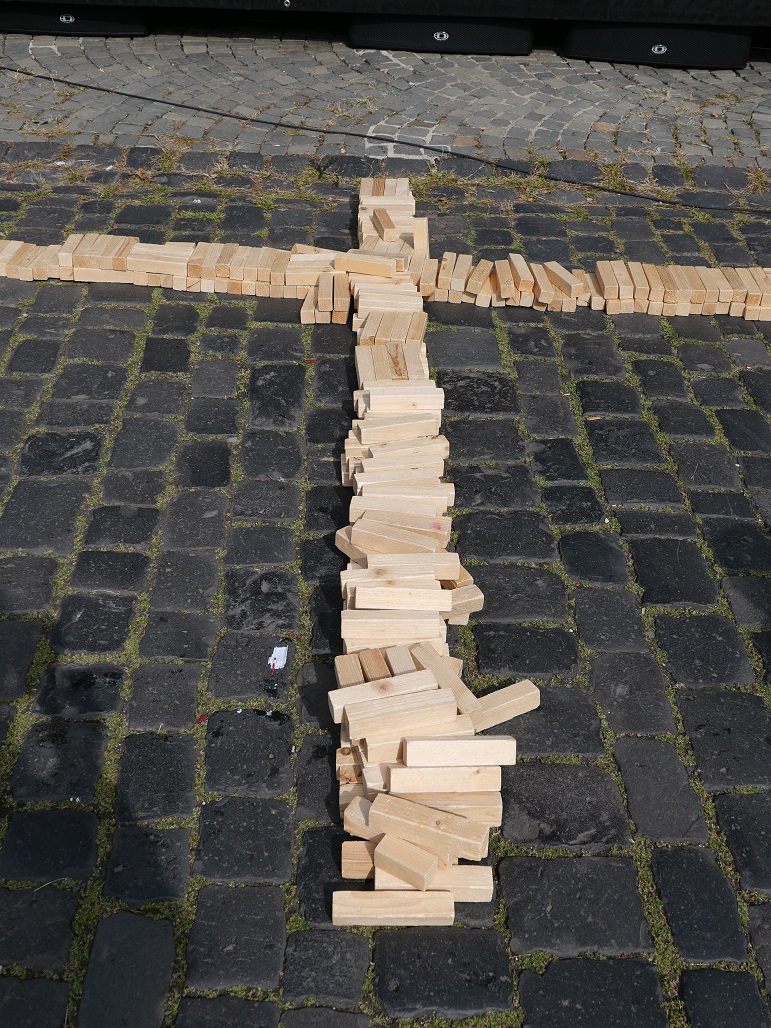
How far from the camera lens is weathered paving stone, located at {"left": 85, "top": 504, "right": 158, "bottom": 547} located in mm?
4957

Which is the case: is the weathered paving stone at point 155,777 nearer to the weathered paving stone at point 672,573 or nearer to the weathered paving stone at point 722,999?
the weathered paving stone at point 722,999

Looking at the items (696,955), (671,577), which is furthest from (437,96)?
(696,955)

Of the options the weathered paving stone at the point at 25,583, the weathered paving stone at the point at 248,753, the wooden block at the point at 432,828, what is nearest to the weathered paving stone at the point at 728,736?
the wooden block at the point at 432,828

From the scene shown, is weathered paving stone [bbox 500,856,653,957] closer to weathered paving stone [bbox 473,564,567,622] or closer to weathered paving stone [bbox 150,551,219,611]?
weathered paving stone [bbox 473,564,567,622]

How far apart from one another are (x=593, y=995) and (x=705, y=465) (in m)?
3.16

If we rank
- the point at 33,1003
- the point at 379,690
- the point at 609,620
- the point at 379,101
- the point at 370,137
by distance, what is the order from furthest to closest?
1. the point at 379,101
2. the point at 370,137
3. the point at 609,620
4. the point at 379,690
5. the point at 33,1003

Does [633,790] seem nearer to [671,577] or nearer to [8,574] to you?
[671,577]

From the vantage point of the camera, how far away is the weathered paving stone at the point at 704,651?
443 centimetres

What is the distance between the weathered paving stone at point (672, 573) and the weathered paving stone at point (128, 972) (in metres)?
2.64

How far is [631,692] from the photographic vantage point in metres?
4.33

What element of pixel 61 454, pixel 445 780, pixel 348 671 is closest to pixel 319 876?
pixel 445 780

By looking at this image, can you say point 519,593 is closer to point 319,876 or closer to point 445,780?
point 445,780

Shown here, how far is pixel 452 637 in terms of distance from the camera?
456 centimetres

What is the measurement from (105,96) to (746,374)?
687 cm
